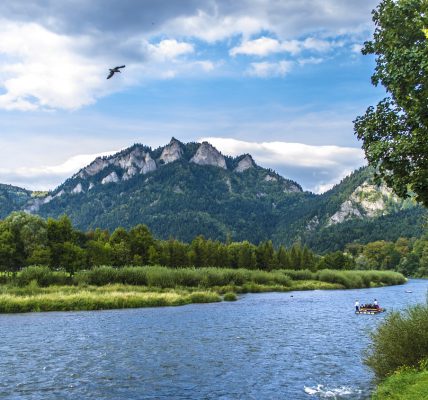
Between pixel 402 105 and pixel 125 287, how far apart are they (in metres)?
77.3

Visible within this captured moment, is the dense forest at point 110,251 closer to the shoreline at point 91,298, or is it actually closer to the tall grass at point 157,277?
the tall grass at point 157,277

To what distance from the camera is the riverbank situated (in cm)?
7169

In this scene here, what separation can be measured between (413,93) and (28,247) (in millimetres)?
90523

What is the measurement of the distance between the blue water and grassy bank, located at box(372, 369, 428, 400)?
4903mm

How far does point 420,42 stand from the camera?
→ 65.3 feet

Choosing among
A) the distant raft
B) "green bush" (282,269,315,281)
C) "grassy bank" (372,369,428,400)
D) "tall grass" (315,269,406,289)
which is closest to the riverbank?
"green bush" (282,269,315,281)

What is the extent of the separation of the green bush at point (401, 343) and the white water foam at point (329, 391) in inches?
96.0

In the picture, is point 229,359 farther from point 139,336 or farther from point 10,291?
point 10,291

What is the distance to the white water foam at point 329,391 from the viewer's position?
27.2 meters

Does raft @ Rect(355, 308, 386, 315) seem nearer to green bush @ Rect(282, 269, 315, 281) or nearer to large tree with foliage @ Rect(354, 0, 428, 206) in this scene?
large tree with foliage @ Rect(354, 0, 428, 206)

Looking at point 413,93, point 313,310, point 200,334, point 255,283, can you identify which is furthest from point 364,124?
point 255,283

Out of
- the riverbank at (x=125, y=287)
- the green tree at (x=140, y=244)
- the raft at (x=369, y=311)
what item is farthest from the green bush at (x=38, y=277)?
the raft at (x=369, y=311)

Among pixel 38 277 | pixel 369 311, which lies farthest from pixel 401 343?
pixel 38 277

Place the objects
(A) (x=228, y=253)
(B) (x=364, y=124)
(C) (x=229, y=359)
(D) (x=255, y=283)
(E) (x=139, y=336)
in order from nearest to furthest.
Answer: (B) (x=364, y=124)
(C) (x=229, y=359)
(E) (x=139, y=336)
(D) (x=255, y=283)
(A) (x=228, y=253)
